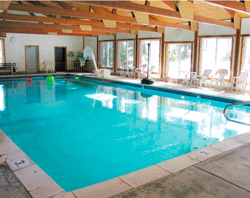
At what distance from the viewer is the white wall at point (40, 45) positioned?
14328 mm

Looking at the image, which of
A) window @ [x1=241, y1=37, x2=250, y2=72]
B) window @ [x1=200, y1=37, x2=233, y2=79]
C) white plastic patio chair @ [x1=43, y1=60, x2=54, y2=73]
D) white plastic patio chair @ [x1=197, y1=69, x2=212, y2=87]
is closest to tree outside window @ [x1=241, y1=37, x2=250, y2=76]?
window @ [x1=241, y1=37, x2=250, y2=72]

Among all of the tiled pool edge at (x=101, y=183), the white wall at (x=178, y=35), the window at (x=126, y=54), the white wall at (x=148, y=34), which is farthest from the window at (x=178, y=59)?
the tiled pool edge at (x=101, y=183)

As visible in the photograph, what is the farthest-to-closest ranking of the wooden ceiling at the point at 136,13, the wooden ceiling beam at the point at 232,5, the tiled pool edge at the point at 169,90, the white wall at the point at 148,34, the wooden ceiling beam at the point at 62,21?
the white wall at the point at 148,34, the wooden ceiling beam at the point at 62,21, the tiled pool edge at the point at 169,90, the wooden ceiling at the point at 136,13, the wooden ceiling beam at the point at 232,5

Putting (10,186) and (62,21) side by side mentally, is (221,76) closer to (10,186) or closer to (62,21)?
(62,21)

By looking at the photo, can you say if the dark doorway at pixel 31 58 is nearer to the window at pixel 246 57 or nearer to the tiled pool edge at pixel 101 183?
the window at pixel 246 57

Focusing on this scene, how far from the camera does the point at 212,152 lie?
3316 millimetres

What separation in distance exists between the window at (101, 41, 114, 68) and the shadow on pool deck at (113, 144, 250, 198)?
13302 millimetres

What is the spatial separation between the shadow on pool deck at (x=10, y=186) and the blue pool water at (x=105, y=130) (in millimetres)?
711

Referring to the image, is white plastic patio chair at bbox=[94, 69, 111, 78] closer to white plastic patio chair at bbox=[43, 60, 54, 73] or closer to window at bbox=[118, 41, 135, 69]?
window at bbox=[118, 41, 135, 69]

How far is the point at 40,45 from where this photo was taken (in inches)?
610

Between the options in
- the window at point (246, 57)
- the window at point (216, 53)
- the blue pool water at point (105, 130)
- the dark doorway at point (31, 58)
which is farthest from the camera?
the dark doorway at point (31, 58)

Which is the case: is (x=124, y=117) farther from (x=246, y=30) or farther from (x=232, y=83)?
(x=246, y=30)

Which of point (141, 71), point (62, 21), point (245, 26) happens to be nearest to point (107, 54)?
point (141, 71)

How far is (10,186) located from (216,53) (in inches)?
363
